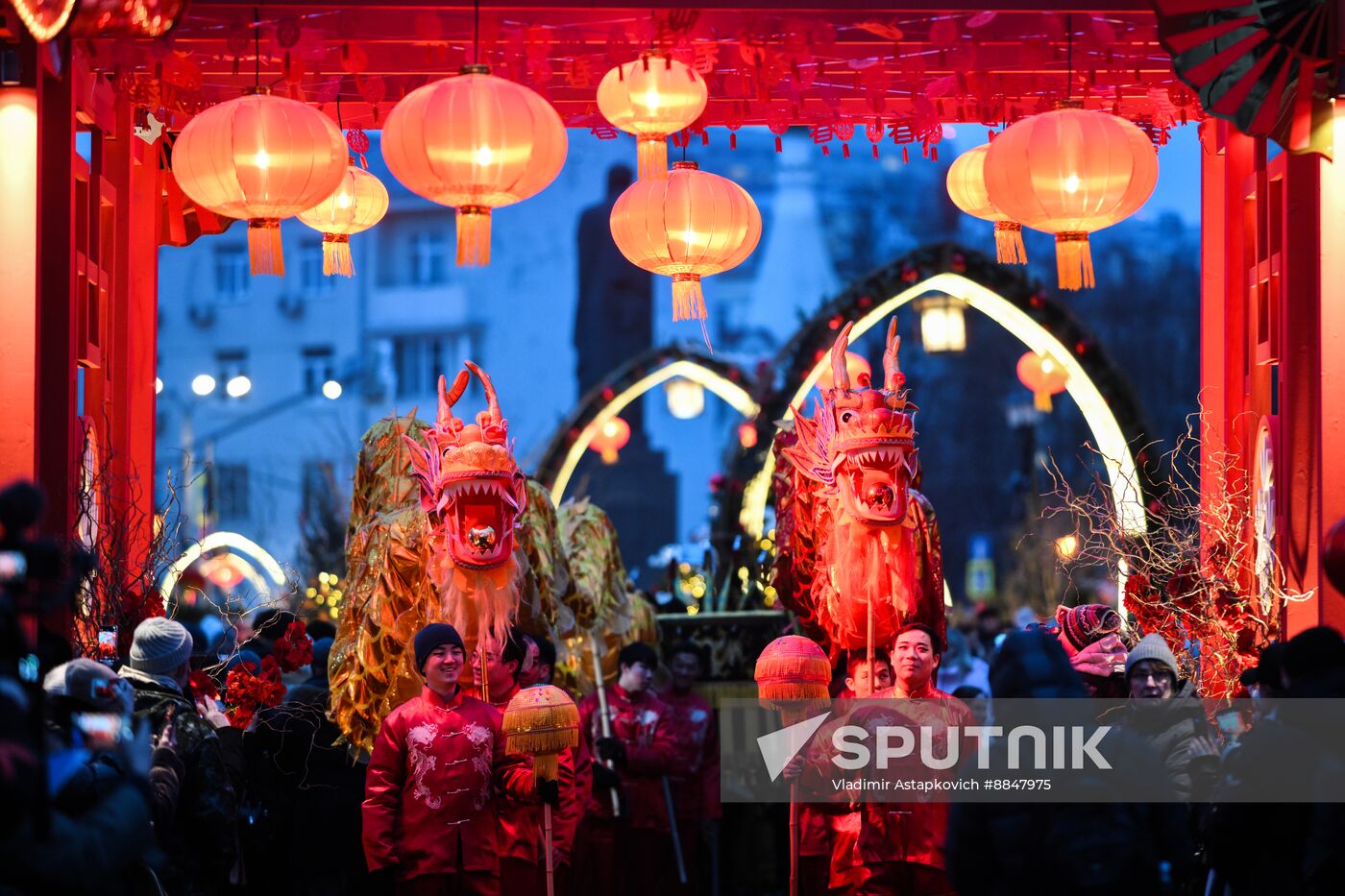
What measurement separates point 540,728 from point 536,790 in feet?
0.81

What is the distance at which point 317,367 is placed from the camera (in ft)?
92.7

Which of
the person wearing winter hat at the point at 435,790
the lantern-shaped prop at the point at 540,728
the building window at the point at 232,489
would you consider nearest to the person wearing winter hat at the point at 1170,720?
the lantern-shaped prop at the point at 540,728

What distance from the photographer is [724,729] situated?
1061 cm

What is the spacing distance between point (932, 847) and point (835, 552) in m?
1.38

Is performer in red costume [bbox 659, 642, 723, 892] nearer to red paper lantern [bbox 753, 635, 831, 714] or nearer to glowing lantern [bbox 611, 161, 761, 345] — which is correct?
red paper lantern [bbox 753, 635, 831, 714]

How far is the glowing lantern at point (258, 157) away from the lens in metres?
6.69

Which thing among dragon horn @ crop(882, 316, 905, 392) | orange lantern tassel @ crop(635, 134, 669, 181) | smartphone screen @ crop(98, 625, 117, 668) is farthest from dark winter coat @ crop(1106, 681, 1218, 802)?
smartphone screen @ crop(98, 625, 117, 668)

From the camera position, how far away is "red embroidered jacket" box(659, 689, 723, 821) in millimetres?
10102

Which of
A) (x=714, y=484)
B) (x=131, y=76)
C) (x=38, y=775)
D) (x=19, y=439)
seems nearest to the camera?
(x=38, y=775)

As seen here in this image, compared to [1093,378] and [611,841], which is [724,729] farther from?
[1093,378]

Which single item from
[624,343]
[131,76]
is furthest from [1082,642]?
[624,343]

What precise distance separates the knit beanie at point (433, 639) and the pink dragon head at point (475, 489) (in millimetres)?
923

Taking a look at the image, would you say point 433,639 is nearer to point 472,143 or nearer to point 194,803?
point 194,803

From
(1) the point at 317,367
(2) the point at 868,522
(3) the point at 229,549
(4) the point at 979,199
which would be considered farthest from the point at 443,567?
(1) the point at 317,367
